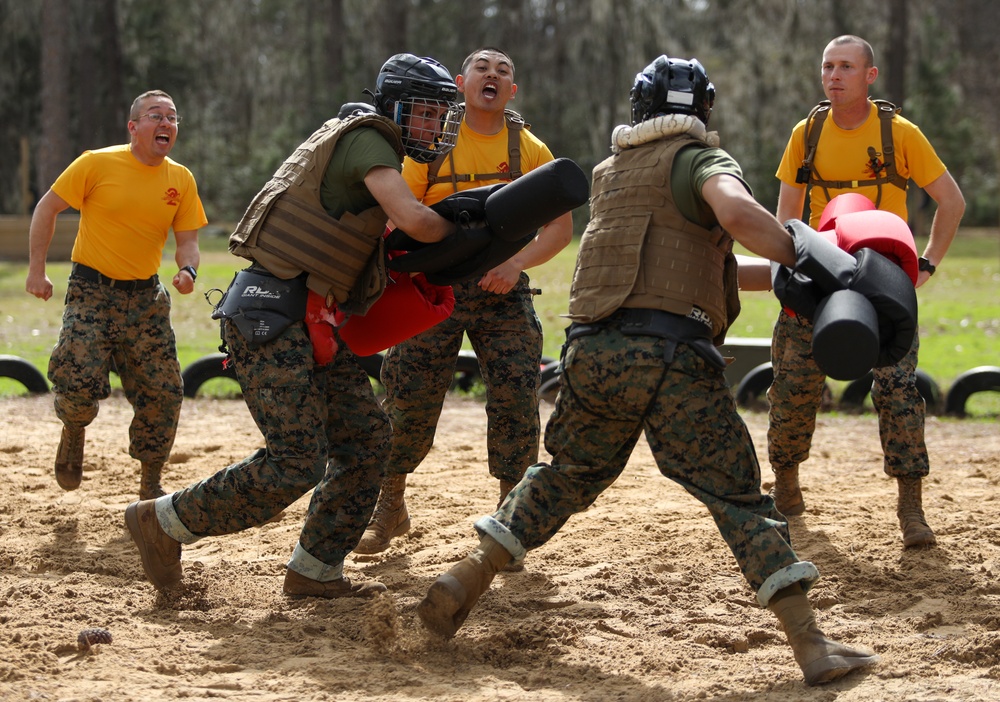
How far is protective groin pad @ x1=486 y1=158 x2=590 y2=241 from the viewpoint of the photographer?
15.5ft

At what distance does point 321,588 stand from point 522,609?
90 centimetres

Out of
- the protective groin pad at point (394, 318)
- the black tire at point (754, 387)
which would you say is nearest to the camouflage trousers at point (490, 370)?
the protective groin pad at point (394, 318)

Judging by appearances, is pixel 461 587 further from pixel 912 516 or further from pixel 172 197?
pixel 172 197

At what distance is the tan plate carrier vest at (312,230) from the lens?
5000 millimetres

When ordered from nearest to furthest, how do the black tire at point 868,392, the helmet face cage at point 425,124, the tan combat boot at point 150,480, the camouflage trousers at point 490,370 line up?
the helmet face cage at point 425,124 → the camouflage trousers at point 490,370 → the tan combat boot at point 150,480 → the black tire at point 868,392

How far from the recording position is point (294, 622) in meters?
5.15

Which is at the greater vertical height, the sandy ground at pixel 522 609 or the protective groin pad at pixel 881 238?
the protective groin pad at pixel 881 238

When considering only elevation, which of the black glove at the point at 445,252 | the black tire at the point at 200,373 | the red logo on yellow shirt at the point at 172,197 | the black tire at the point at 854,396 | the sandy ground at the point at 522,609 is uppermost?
the red logo on yellow shirt at the point at 172,197

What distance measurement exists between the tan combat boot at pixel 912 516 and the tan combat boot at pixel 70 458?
15.1 feet

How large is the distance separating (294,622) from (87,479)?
3.21 m

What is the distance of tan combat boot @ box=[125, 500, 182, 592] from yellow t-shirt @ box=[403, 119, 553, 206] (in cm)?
203

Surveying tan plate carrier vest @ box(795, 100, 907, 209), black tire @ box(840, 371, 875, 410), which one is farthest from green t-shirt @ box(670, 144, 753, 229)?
black tire @ box(840, 371, 875, 410)

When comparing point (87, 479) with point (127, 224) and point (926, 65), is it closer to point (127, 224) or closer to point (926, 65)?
point (127, 224)

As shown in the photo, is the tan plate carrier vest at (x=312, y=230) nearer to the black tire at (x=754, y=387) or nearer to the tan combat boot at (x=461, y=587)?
the tan combat boot at (x=461, y=587)
